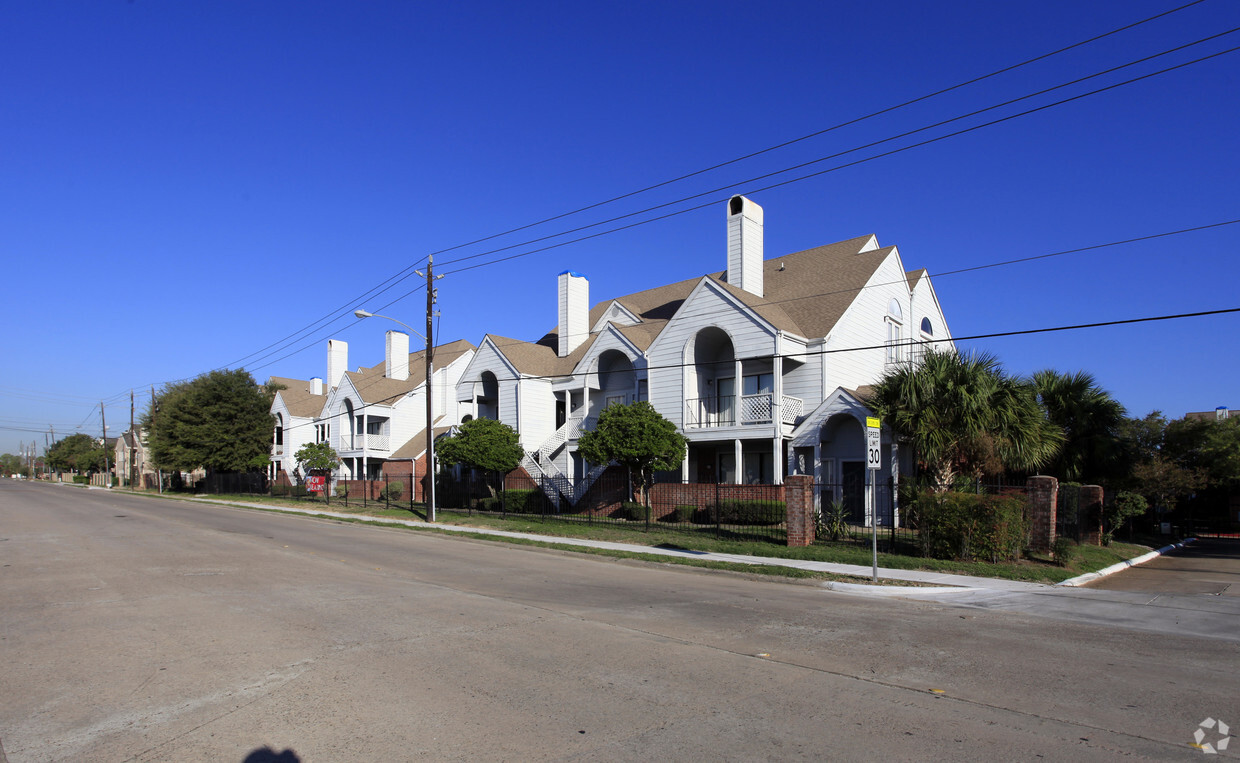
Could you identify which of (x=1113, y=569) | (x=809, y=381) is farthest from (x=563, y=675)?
(x=809, y=381)

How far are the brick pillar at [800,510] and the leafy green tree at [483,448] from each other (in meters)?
15.7

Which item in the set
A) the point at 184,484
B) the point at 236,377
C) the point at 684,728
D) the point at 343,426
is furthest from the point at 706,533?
the point at 184,484

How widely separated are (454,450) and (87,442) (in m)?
133

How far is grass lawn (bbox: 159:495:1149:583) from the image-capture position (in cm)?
1580

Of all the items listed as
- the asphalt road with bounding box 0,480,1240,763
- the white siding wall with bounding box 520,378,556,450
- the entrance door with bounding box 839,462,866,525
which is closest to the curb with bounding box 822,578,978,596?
the asphalt road with bounding box 0,480,1240,763

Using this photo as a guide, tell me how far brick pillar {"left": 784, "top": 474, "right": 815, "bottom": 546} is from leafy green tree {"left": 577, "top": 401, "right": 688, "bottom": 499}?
7778 mm

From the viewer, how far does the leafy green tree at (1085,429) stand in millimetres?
26312

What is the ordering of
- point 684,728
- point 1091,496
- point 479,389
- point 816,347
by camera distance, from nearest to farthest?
point 684,728 → point 1091,496 → point 816,347 → point 479,389

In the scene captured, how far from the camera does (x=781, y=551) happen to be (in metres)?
18.7

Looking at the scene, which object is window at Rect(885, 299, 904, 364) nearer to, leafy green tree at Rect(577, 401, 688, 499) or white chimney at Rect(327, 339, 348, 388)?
leafy green tree at Rect(577, 401, 688, 499)

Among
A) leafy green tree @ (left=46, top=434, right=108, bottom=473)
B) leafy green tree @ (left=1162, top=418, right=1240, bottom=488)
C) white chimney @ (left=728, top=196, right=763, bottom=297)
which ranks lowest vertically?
leafy green tree @ (left=46, top=434, right=108, bottom=473)

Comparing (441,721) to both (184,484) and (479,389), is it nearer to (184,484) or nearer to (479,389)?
(479,389)

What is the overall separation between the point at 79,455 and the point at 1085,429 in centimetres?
13781

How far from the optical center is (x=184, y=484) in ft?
228
